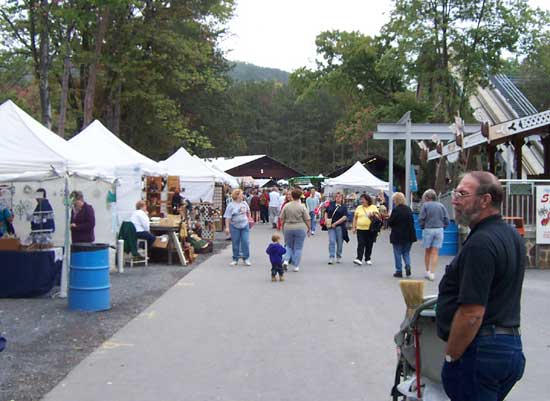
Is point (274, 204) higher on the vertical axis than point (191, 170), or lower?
lower

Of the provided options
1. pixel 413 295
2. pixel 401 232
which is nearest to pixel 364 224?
pixel 401 232

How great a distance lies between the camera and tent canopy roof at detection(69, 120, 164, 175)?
15637mm

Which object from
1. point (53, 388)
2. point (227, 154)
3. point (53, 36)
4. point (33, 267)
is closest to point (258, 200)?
point (227, 154)

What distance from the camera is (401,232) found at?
505 inches

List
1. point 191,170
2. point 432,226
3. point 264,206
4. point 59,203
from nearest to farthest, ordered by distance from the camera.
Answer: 1. point 432,226
2. point 59,203
3. point 191,170
4. point 264,206

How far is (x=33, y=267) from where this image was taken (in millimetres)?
10375

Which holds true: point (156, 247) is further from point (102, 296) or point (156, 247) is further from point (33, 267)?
point (102, 296)

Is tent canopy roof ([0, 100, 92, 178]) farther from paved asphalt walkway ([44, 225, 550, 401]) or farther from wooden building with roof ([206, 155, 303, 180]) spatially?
wooden building with roof ([206, 155, 303, 180])

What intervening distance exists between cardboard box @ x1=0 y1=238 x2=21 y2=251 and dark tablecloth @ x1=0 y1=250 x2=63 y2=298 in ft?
0.69

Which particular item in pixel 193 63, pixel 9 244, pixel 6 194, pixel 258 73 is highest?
→ pixel 258 73

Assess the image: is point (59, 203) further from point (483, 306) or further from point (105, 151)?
point (483, 306)

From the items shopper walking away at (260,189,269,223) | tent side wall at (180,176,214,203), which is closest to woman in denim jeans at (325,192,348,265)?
tent side wall at (180,176,214,203)

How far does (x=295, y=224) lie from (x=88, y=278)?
552 cm

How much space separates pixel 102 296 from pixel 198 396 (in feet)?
14.1
